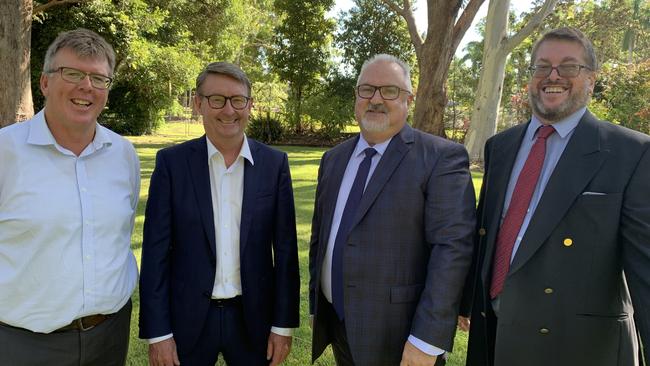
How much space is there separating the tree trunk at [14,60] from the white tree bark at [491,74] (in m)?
11.4

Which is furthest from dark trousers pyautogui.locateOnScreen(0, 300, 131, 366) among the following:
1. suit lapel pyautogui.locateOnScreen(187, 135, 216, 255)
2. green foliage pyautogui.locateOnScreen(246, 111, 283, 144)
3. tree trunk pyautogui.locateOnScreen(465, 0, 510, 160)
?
green foliage pyautogui.locateOnScreen(246, 111, 283, 144)

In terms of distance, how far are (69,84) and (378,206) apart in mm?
1668

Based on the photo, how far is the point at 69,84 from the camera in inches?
88.2

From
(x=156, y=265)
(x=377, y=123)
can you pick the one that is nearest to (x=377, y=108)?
(x=377, y=123)

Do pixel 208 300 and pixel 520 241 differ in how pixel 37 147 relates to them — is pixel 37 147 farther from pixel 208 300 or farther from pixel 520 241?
pixel 520 241

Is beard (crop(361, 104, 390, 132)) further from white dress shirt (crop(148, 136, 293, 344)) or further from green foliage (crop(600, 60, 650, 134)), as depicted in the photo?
green foliage (crop(600, 60, 650, 134))

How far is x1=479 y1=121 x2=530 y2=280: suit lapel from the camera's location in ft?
7.90

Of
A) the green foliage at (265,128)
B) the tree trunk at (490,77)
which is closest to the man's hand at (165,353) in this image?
the tree trunk at (490,77)

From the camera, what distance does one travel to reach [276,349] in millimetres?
2654

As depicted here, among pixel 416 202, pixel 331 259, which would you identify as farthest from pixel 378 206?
pixel 331 259

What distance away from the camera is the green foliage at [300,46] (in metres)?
25.7

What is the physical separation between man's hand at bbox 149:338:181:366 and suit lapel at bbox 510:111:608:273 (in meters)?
1.85

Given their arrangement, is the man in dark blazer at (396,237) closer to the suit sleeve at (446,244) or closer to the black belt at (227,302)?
the suit sleeve at (446,244)

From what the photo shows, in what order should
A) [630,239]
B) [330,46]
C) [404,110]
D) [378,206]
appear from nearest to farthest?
[630,239] → [378,206] → [404,110] → [330,46]
